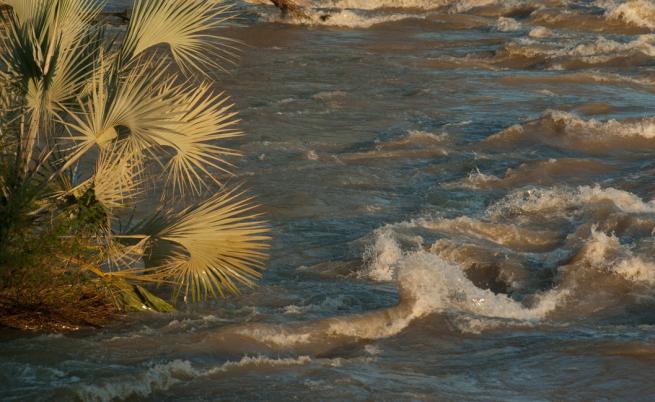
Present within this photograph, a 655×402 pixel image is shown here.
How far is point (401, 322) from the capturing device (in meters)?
7.96

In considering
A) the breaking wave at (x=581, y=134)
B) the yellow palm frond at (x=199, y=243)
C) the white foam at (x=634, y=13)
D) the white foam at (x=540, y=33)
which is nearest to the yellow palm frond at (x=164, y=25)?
the yellow palm frond at (x=199, y=243)

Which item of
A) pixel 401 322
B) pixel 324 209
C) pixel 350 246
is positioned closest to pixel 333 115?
pixel 324 209

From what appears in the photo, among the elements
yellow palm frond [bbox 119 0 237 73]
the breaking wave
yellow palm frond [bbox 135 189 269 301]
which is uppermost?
yellow palm frond [bbox 119 0 237 73]

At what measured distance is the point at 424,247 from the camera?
32.0 feet

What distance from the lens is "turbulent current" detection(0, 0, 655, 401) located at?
6.96 metres

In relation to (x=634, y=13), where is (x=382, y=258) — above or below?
below

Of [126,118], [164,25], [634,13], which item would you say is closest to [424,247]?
[164,25]

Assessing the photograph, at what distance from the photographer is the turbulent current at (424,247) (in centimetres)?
696

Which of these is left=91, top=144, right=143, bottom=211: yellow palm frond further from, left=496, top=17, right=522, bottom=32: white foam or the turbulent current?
left=496, top=17, right=522, bottom=32: white foam

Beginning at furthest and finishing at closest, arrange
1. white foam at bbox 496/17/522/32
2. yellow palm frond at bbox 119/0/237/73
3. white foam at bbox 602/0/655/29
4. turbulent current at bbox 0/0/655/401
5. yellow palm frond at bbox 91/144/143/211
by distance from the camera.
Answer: white foam at bbox 602/0/655/29 < white foam at bbox 496/17/522/32 < yellow palm frond at bbox 119/0/237/73 < yellow palm frond at bbox 91/144/143/211 < turbulent current at bbox 0/0/655/401

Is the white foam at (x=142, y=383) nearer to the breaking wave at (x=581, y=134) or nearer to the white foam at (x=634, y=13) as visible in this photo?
the breaking wave at (x=581, y=134)

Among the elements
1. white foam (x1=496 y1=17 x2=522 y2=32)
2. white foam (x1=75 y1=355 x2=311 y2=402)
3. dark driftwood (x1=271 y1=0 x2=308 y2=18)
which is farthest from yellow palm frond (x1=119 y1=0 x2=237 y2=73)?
white foam (x1=496 y1=17 x2=522 y2=32)

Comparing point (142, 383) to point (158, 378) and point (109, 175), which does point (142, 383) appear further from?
point (109, 175)

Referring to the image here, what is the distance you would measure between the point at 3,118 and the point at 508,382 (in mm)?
3536
